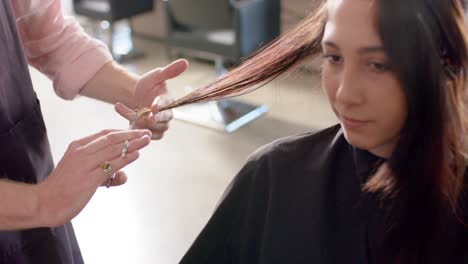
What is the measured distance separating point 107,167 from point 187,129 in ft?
8.26

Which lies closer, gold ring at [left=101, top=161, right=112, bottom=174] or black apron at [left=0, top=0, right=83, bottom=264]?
gold ring at [left=101, top=161, right=112, bottom=174]

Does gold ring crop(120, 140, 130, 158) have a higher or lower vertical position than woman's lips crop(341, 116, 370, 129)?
lower

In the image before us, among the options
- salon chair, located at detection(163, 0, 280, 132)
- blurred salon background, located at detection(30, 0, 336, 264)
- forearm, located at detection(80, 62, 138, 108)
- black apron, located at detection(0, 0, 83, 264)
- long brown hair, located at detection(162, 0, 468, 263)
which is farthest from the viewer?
salon chair, located at detection(163, 0, 280, 132)

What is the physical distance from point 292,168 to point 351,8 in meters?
0.38

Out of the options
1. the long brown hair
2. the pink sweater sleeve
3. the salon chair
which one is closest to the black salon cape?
the long brown hair

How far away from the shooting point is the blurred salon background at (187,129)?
263cm

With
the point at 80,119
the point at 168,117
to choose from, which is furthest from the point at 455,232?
the point at 80,119

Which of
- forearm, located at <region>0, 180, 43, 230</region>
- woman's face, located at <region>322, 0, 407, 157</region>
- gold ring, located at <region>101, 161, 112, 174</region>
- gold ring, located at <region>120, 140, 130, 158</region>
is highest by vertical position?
woman's face, located at <region>322, 0, 407, 157</region>

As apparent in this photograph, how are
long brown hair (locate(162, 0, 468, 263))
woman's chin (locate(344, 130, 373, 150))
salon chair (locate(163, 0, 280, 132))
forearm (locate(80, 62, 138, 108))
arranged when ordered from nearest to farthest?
1. long brown hair (locate(162, 0, 468, 263))
2. woman's chin (locate(344, 130, 373, 150))
3. forearm (locate(80, 62, 138, 108))
4. salon chair (locate(163, 0, 280, 132))

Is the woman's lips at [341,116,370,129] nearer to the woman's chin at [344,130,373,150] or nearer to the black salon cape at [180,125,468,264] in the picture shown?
the woman's chin at [344,130,373,150]

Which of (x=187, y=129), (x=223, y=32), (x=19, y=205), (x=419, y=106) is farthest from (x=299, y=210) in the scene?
(x=223, y=32)

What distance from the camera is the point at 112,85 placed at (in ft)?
Answer: 4.33

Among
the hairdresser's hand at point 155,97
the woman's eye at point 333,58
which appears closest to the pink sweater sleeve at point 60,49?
the hairdresser's hand at point 155,97

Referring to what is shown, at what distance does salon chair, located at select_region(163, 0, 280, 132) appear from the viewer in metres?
3.29
